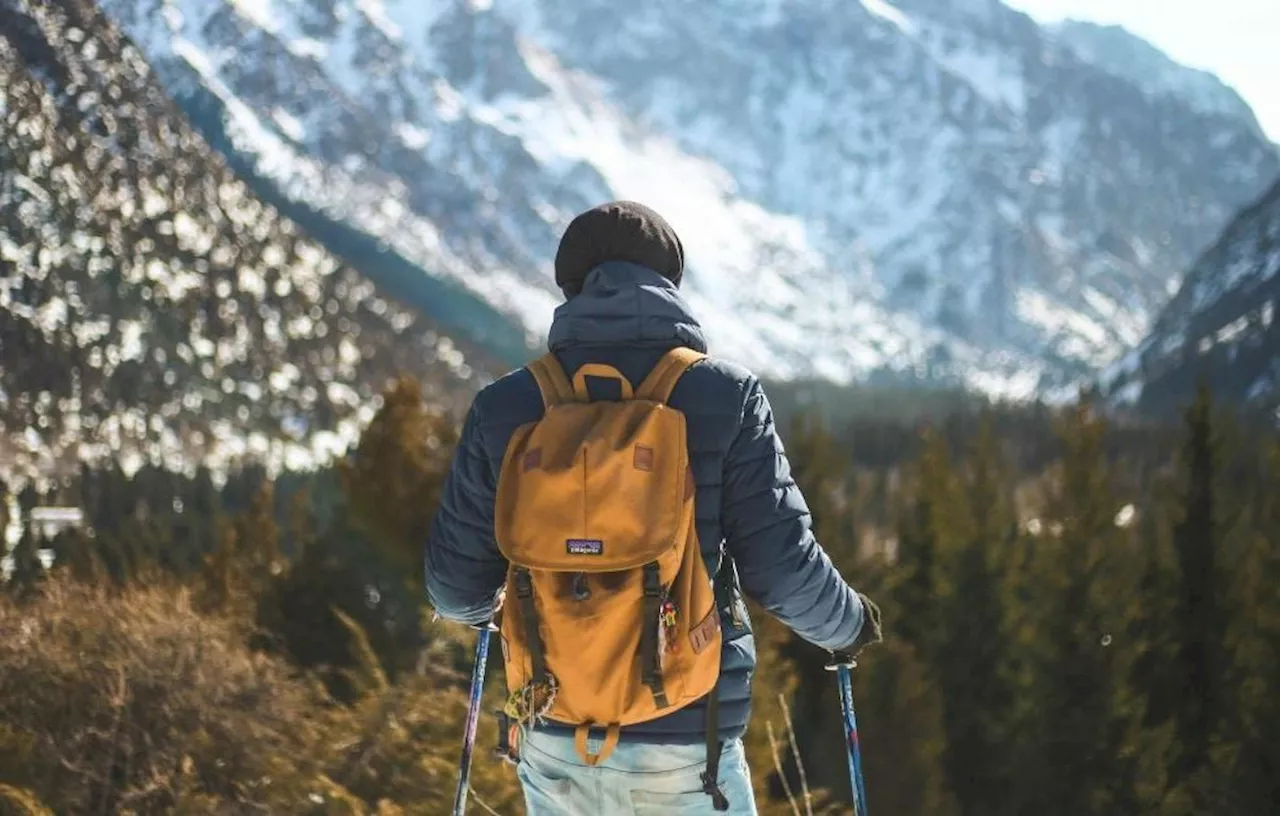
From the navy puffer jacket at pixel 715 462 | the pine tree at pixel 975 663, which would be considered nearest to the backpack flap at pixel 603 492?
the navy puffer jacket at pixel 715 462

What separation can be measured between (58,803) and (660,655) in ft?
15.4

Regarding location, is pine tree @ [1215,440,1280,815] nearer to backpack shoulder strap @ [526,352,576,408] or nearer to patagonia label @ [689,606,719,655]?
patagonia label @ [689,606,719,655]

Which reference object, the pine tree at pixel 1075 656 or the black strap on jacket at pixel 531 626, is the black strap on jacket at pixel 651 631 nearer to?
the black strap on jacket at pixel 531 626

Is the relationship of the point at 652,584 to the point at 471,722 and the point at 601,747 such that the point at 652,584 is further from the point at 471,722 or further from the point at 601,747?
the point at 471,722

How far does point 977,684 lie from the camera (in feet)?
109

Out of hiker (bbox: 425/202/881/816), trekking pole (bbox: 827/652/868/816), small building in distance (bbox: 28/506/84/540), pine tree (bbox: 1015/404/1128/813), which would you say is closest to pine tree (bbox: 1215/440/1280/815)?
pine tree (bbox: 1015/404/1128/813)

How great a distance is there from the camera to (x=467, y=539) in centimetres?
418

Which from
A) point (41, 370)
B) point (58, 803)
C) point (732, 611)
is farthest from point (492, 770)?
point (41, 370)

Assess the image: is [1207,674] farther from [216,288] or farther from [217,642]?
[216,288]

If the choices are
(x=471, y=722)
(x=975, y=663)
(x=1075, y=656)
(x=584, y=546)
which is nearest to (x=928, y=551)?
(x=975, y=663)

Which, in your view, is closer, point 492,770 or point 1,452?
point 492,770

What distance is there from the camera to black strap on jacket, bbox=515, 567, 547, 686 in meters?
3.79

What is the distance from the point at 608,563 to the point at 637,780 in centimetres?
68

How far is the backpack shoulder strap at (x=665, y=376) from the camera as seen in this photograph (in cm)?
385
